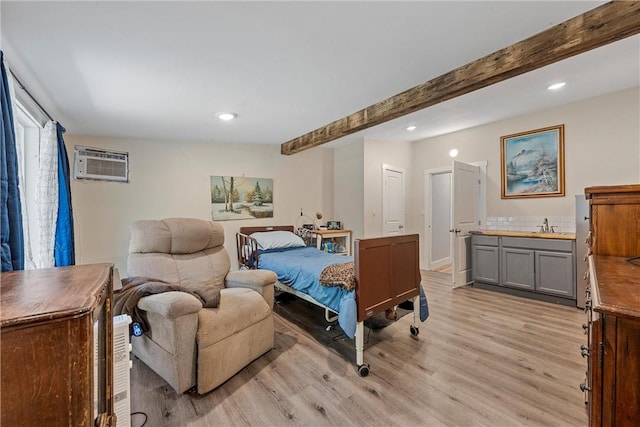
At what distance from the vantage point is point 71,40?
1.64 meters

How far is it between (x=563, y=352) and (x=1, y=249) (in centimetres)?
391

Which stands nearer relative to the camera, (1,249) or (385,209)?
(1,249)

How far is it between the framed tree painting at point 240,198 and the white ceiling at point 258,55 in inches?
47.7

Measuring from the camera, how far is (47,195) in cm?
246

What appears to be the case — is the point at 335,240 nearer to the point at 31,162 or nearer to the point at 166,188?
the point at 166,188

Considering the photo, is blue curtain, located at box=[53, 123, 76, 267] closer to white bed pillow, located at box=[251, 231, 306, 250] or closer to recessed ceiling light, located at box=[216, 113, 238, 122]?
recessed ceiling light, located at box=[216, 113, 238, 122]

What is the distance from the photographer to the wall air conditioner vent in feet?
11.2

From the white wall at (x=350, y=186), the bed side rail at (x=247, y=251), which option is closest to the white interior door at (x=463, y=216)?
the white wall at (x=350, y=186)

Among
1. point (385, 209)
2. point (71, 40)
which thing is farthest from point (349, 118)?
point (71, 40)

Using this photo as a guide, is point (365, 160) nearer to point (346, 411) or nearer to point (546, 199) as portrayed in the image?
point (546, 199)

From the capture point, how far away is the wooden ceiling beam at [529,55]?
1.64 metres

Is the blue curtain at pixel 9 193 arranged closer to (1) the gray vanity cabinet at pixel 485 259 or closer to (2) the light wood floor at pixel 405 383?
(2) the light wood floor at pixel 405 383

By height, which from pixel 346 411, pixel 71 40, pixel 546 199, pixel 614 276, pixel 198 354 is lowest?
pixel 346 411

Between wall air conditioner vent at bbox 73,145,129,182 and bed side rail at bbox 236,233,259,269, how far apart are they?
1.70m
